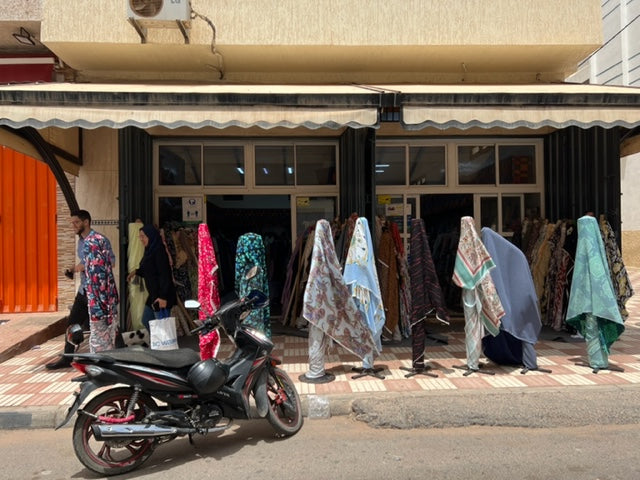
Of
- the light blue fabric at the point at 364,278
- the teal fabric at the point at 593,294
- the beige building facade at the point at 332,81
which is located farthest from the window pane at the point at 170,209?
the teal fabric at the point at 593,294

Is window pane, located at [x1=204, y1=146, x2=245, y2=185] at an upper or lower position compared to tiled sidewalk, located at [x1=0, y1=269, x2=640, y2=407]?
upper

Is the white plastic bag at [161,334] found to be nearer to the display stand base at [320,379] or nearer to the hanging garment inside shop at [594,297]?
the display stand base at [320,379]

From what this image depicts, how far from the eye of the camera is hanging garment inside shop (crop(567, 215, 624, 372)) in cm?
543

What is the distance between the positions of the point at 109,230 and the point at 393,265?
4588 millimetres

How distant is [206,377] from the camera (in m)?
3.65

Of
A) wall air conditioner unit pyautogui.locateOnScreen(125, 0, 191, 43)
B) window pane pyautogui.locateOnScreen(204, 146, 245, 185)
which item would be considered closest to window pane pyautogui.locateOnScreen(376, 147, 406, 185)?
window pane pyautogui.locateOnScreen(204, 146, 245, 185)

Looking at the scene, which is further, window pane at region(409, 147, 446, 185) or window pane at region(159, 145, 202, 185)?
Result: window pane at region(409, 147, 446, 185)

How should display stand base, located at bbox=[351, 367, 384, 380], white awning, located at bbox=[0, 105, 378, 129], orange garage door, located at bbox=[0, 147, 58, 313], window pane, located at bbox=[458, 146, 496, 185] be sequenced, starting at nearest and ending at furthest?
1. white awning, located at bbox=[0, 105, 378, 129]
2. display stand base, located at bbox=[351, 367, 384, 380]
3. orange garage door, located at bbox=[0, 147, 58, 313]
4. window pane, located at bbox=[458, 146, 496, 185]

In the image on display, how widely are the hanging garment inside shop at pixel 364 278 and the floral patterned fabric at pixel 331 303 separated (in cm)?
7

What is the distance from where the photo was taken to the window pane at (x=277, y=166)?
8469 millimetres

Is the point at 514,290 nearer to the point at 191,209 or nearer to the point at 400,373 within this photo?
the point at 400,373

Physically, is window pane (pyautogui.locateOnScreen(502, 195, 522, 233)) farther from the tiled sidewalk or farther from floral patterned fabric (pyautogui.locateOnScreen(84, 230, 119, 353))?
floral patterned fabric (pyautogui.locateOnScreen(84, 230, 119, 353))

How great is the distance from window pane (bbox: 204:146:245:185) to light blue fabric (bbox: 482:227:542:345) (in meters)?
4.53

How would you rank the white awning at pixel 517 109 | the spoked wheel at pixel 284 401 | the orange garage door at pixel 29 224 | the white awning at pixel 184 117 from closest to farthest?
the spoked wheel at pixel 284 401 → the white awning at pixel 184 117 → the white awning at pixel 517 109 → the orange garage door at pixel 29 224
